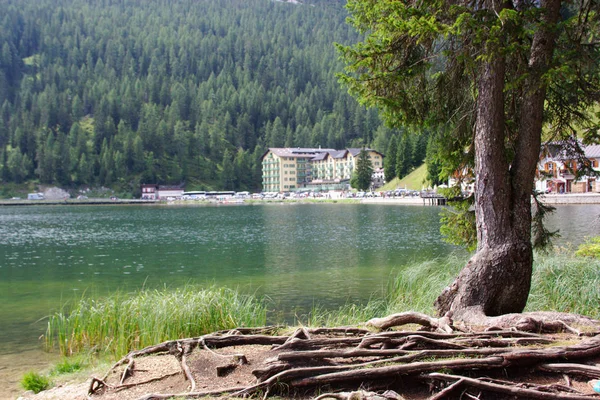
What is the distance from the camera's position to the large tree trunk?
8.36m

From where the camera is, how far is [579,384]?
5.61m

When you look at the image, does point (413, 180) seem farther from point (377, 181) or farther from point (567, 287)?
point (567, 287)

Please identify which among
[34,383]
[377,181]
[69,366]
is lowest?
[69,366]

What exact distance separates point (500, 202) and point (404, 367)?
4.08m

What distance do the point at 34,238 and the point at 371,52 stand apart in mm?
45263

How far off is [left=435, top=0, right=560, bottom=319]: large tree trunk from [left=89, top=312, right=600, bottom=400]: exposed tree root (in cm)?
145

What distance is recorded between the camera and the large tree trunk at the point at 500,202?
8359 millimetres

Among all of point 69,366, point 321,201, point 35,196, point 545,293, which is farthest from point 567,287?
point 35,196

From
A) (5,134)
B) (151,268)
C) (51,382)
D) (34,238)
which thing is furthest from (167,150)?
(51,382)

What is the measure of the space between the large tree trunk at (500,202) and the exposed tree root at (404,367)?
1.45 meters

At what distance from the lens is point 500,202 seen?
8.54 meters

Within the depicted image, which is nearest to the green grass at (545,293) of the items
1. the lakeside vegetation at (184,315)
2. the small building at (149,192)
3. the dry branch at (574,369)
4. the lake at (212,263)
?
the lakeside vegetation at (184,315)

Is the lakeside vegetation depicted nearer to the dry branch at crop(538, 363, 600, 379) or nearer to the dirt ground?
the dirt ground

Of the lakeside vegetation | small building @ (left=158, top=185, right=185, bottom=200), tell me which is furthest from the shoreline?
the lakeside vegetation
